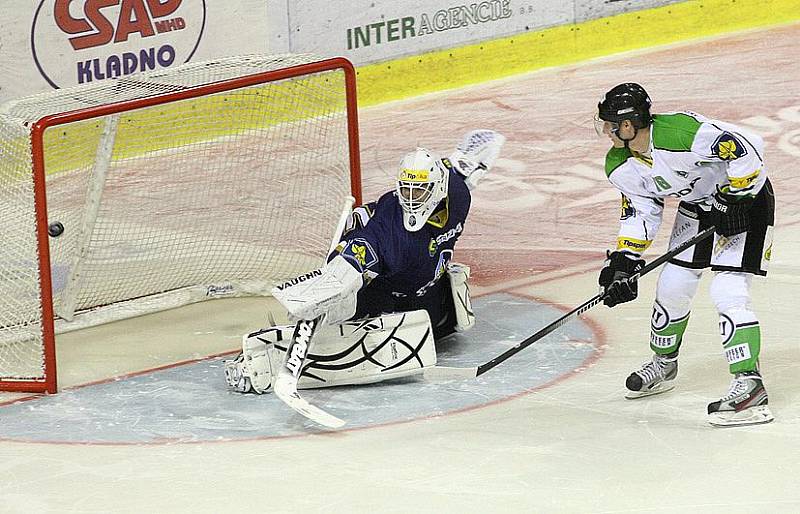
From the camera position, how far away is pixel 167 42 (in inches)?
307

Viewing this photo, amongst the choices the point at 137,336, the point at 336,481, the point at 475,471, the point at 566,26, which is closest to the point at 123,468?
the point at 336,481

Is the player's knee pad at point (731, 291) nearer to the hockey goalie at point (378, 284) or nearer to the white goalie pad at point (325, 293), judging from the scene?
the hockey goalie at point (378, 284)

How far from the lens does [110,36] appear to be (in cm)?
761

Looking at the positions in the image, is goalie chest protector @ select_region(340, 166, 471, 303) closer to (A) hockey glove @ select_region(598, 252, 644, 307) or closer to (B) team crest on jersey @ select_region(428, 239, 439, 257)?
(B) team crest on jersey @ select_region(428, 239, 439, 257)

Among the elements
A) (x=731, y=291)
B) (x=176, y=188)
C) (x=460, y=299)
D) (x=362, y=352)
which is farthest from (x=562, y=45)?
(x=731, y=291)

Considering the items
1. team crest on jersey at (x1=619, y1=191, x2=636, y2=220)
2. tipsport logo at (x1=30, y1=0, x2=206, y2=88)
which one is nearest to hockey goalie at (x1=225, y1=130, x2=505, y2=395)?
team crest on jersey at (x1=619, y1=191, x2=636, y2=220)

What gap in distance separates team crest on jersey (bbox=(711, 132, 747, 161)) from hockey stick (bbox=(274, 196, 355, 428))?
135cm

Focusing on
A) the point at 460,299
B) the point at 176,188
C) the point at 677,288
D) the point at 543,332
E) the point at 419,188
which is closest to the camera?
the point at 677,288

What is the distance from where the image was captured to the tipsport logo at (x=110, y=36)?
24.4 feet

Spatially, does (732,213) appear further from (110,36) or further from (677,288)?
(110,36)

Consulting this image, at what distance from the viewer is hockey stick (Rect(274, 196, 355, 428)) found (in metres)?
4.71

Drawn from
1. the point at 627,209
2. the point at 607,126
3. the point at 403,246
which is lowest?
the point at 403,246

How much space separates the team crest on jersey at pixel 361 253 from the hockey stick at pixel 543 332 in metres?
0.40

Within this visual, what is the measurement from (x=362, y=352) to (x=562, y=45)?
15.0 feet
